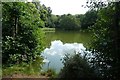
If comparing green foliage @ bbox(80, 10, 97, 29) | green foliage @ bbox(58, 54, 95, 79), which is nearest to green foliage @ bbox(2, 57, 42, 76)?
green foliage @ bbox(58, 54, 95, 79)

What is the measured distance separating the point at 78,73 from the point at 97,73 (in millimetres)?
504

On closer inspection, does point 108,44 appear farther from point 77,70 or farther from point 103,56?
point 77,70

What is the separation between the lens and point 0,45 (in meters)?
8.48

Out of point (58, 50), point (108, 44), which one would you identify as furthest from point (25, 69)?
point (58, 50)

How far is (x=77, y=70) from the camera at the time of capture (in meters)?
5.52

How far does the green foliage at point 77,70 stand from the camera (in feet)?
18.0

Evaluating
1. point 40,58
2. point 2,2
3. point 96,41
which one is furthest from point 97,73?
point 40,58

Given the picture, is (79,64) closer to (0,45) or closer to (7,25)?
(0,45)

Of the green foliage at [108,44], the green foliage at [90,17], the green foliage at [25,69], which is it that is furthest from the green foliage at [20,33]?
the green foliage at [108,44]

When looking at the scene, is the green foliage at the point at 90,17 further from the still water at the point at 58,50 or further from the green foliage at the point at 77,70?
the green foliage at the point at 77,70

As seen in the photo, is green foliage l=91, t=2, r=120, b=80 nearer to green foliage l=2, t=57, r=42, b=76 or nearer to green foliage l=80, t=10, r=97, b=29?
green foliage l=80, t=10, r=97, b=29

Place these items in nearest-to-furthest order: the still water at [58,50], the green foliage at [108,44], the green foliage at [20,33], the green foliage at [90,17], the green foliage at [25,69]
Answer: the green foliage at [108,44], the green foliage at [90,17], the green foliage at [25,69], the green foliage at [20,33], the still water at [58,50]

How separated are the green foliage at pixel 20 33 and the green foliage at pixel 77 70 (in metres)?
3.57

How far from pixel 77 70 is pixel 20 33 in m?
5.17
